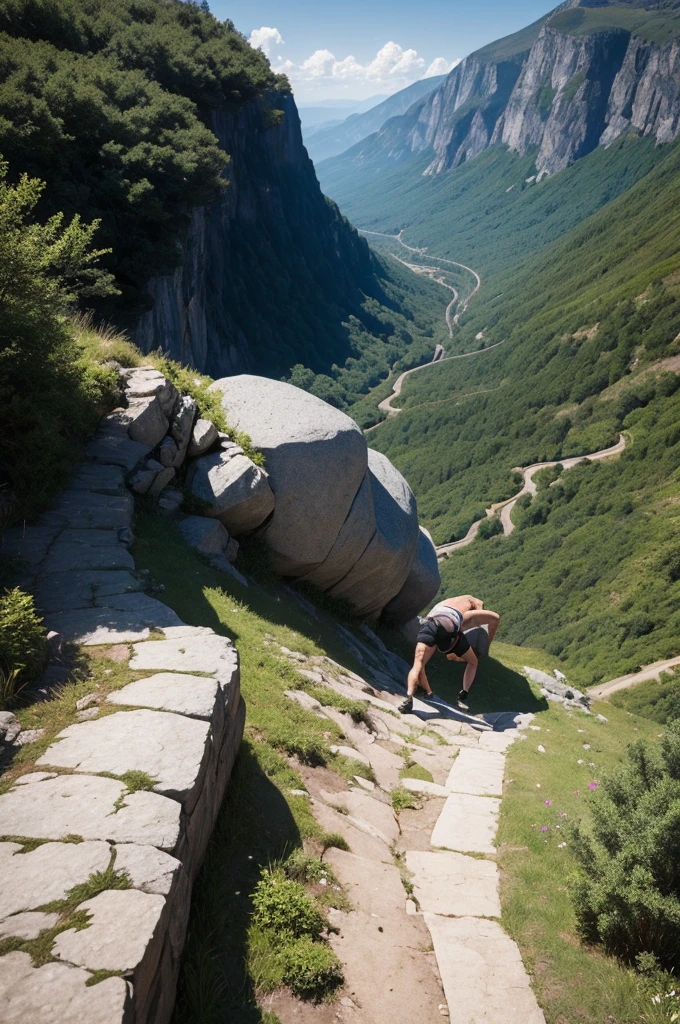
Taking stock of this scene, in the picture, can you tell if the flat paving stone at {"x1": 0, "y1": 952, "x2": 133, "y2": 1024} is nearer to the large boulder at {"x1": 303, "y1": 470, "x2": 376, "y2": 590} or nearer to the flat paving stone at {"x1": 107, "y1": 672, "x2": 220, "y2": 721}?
the flat paving stone at {"x1": 107, "y1": 672, "x2": 220, "y2": 721}

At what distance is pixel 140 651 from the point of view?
7770mm

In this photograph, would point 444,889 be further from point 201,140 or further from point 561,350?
point 561,350

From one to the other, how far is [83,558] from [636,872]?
7.89 m

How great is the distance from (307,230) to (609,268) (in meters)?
74.1

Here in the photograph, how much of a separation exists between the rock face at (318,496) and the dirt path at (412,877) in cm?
452

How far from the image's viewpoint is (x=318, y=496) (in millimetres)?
16344

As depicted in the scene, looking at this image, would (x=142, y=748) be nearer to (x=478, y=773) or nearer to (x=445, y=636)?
(x=478, y=773)

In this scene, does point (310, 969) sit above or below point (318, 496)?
below

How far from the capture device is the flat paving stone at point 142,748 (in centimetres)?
571

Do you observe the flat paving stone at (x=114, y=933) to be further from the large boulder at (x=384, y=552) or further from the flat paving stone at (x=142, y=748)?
the large boulder at (x=384, y=552)

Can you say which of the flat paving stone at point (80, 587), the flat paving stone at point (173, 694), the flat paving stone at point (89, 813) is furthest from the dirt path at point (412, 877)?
the flat paving stone at point (80, 587)

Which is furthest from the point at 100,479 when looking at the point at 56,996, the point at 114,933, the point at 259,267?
the point at 259,267

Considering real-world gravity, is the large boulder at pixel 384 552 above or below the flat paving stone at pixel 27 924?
below

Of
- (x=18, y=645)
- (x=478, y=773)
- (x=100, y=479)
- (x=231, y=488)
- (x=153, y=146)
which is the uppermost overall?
(x=153, y=146)
